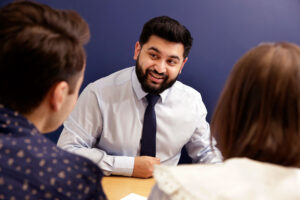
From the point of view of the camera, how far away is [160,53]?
183cm

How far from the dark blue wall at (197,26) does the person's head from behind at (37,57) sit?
3.88 feet

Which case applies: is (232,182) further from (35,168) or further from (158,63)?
(158,63)

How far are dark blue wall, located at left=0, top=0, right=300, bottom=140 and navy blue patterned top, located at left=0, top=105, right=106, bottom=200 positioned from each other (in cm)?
129

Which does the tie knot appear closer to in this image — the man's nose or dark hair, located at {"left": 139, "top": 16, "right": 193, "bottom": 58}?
the man's nose

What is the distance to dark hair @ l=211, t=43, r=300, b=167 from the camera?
725mm

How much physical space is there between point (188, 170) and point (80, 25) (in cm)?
49

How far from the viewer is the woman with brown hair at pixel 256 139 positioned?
0.68 m

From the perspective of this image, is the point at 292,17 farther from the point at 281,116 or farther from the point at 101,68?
the point at 281,116

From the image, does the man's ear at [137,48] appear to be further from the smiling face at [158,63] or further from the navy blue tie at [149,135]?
the navy blue tie at [149,135]

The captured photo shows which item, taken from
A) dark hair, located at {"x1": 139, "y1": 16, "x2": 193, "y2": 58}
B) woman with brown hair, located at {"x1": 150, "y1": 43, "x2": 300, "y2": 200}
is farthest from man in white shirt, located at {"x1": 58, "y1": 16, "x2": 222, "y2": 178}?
woman with brown hair, located at {"x1": 150, "y1": 43, "x2": 300, "y2": 200}

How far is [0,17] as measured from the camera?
2.71 ft

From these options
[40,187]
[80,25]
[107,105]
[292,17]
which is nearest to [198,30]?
[292,17]

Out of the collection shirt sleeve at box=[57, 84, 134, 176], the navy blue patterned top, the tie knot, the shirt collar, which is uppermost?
the navy blue patterned top

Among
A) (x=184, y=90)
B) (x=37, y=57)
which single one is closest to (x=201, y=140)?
(x=184, y=90)
